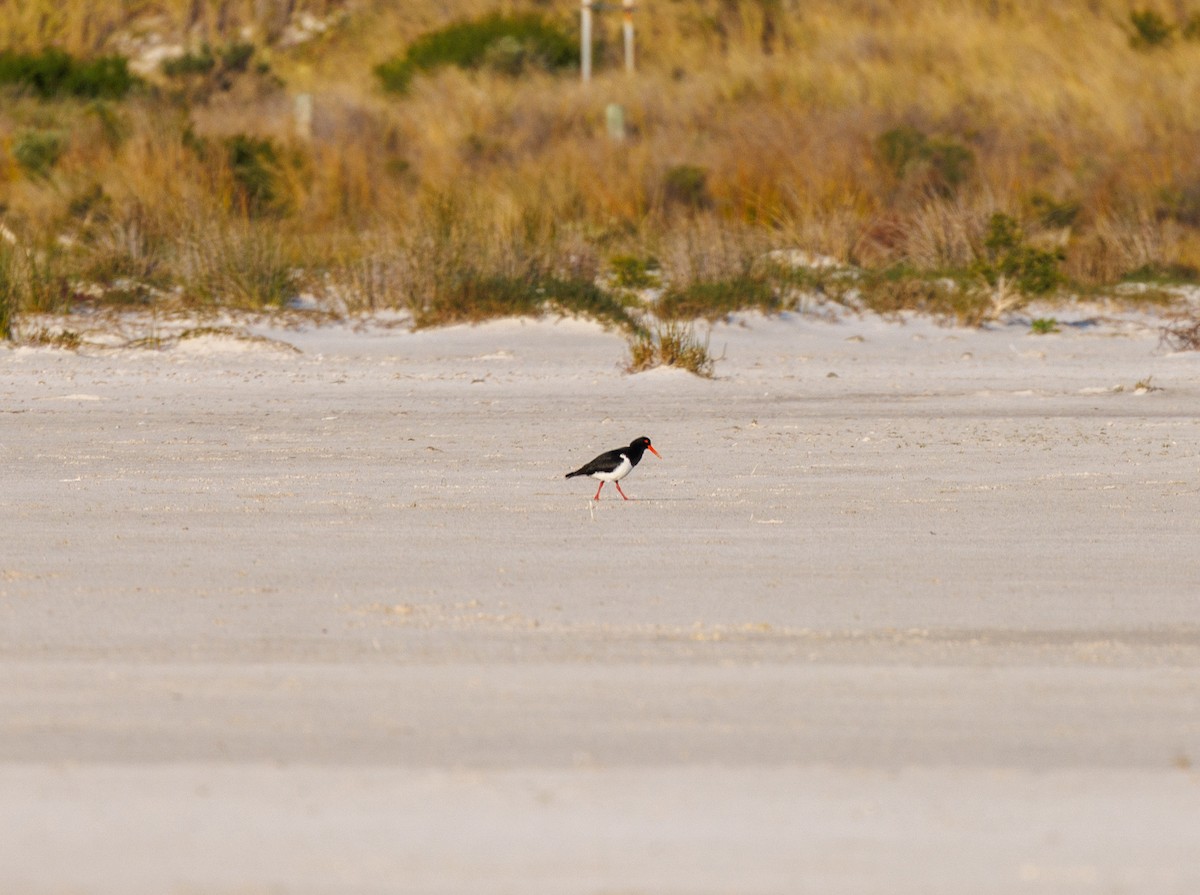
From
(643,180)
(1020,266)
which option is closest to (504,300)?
(1020,266)

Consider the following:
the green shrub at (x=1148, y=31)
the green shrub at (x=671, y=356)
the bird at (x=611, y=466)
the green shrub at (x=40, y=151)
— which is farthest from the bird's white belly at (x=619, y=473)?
the green shrub at (x=1148, y=31)

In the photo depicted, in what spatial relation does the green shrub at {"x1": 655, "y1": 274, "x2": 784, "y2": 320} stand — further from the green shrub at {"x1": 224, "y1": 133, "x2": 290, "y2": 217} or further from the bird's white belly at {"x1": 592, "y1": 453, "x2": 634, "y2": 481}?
the bird's white belly at {"x1": 592, "y1": 453, "x2": 634, "y2": 481}

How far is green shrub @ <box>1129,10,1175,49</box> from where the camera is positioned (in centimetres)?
2748

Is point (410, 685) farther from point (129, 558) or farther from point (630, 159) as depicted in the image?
point (630, 159)

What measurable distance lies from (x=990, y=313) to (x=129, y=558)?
10.1m

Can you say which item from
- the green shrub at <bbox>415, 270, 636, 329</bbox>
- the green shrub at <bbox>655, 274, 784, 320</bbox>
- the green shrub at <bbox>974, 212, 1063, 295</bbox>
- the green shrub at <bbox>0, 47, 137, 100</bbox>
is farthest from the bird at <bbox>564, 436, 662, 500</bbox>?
the green shrub at <bbox>0, 47, 137, 100</bbox>

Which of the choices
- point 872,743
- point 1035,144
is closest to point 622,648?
point 872,743

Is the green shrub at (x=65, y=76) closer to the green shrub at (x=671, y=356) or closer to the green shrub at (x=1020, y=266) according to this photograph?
the green shrub at (x=1020, y=266)

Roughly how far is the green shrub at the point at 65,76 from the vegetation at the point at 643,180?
0.19 feet

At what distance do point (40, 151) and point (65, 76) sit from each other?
397 inches

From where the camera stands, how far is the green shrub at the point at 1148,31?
27.5 m

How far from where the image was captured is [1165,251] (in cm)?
1786

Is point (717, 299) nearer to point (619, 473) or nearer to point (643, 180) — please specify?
point (643, 180)

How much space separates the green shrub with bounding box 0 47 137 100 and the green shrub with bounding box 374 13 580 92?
3.81m
